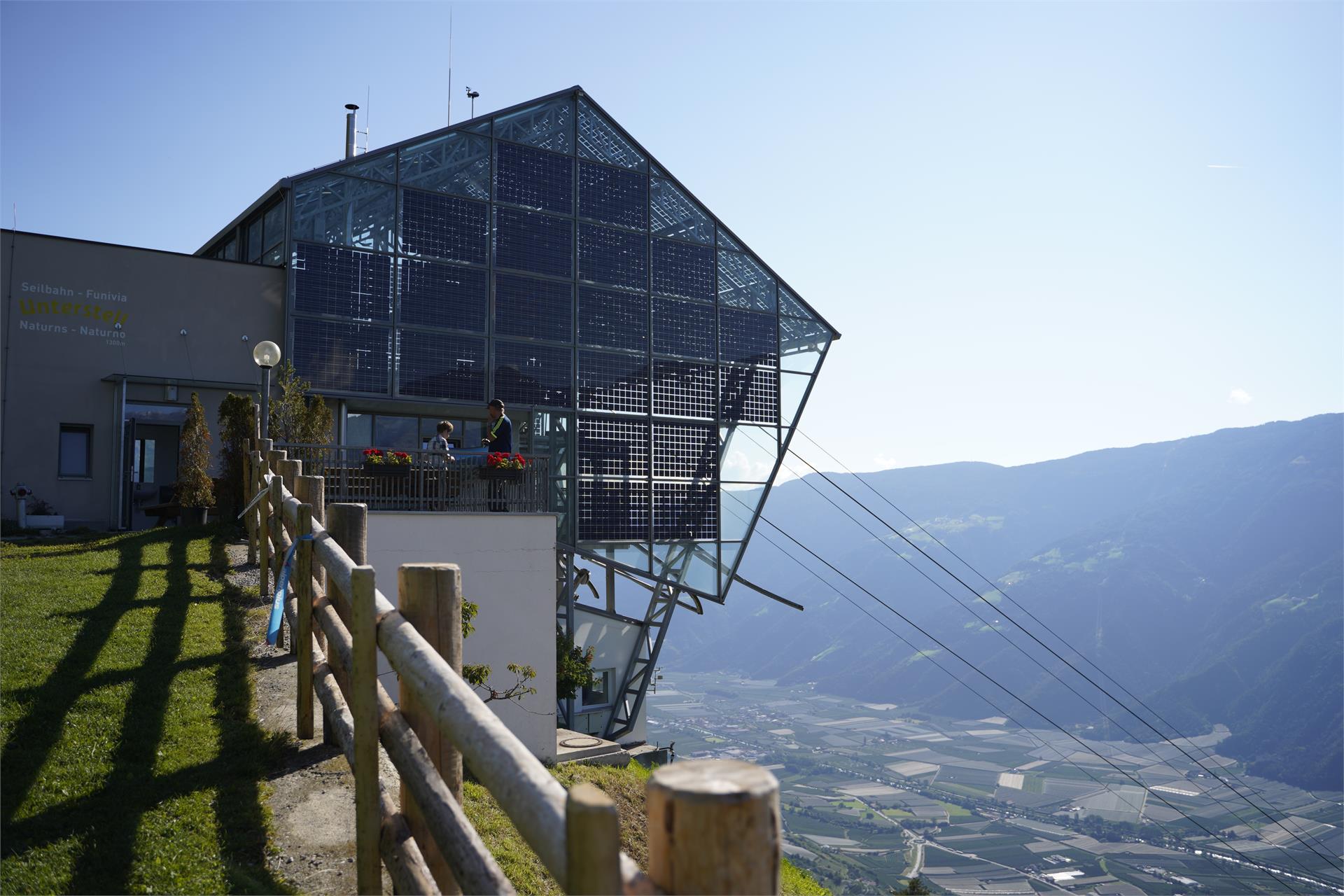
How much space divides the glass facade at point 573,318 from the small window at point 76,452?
4.35 metres

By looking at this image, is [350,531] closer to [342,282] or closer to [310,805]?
[310,805]

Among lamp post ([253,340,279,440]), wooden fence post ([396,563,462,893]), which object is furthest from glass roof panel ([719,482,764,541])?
wooden fence post ([396,563,462,893])

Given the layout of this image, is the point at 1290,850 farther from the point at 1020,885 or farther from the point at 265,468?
the point at 265,468

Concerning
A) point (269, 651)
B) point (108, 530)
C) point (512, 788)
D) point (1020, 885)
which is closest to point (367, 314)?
point (108, 530)

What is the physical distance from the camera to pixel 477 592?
14672 mm

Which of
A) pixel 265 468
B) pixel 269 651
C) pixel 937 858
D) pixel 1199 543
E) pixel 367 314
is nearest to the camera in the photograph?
pixel 269 651

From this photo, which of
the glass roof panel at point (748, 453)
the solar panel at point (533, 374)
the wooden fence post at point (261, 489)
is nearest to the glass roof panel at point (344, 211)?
the solar panel at point (533, 374)

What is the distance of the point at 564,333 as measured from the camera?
21.6 meters

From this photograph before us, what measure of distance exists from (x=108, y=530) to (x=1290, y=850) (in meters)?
115

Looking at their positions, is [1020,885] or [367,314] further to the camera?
[1020,885]

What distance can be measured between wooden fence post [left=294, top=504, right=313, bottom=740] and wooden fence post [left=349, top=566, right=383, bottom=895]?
223cm

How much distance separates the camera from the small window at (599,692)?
22891 mm

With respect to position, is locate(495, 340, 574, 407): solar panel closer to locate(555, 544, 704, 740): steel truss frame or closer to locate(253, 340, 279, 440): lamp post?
locate(555, 544, 704, 740): steel truss frame

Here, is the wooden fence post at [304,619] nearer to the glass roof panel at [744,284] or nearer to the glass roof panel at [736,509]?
the glass roof panel at [736,509]
